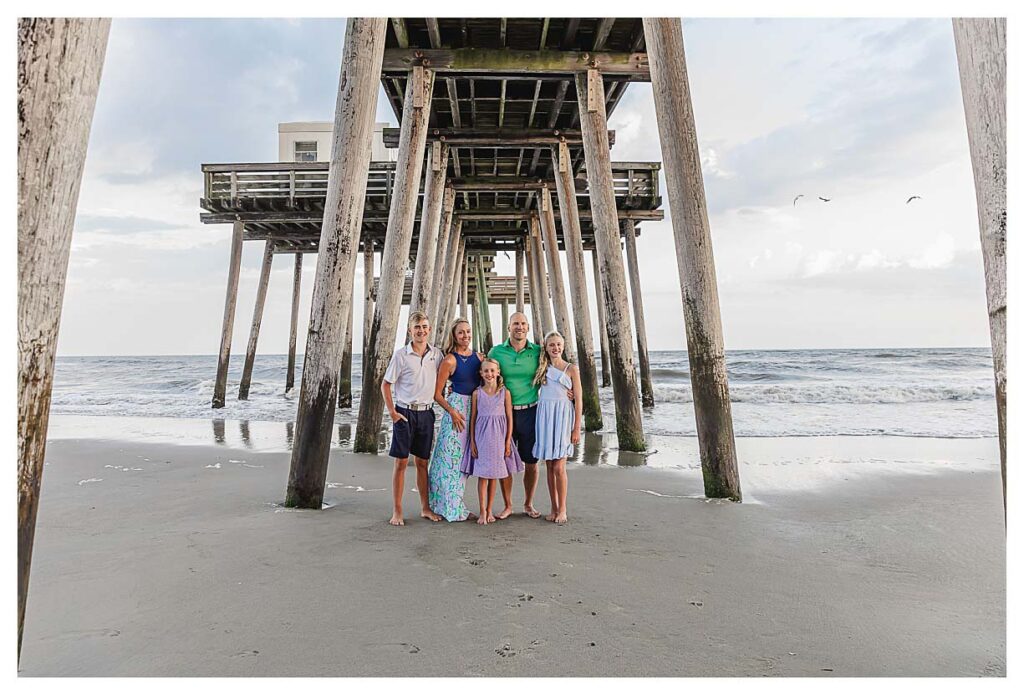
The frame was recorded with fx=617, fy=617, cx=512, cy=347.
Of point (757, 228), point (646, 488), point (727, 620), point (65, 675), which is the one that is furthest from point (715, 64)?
point (757, 228)

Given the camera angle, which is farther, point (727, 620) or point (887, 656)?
point (727, 620)

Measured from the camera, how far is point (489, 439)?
403cm

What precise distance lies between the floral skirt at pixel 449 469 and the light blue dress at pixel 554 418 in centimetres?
49

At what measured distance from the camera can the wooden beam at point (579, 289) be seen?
33.1 feet

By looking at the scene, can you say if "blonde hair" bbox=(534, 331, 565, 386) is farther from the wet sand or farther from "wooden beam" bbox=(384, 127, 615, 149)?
"wooden beam" bbox=(384, 127, 615, 149)

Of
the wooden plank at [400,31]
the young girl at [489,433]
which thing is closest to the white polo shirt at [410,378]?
the young girl at [489,433]

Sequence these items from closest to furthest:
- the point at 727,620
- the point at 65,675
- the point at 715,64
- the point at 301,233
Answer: the point at 65,675
the point at 727,620
the point at 715,64
the point at 301,233

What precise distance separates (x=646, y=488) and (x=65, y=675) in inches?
161

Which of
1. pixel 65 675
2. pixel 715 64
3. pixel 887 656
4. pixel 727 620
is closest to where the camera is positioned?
pixel 65 675

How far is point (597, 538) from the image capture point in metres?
3.61

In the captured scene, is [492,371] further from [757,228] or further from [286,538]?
[757,228]

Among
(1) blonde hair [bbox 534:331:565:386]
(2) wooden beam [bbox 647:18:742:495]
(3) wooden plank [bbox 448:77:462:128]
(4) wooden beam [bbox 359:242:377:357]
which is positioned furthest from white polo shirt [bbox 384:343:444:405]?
(4) wooden beam [bbox 359:242:377:357]

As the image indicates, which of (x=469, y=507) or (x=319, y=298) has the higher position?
(x=319, y=298)

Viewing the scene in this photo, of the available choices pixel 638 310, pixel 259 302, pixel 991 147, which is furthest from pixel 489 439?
pixel 259 302
